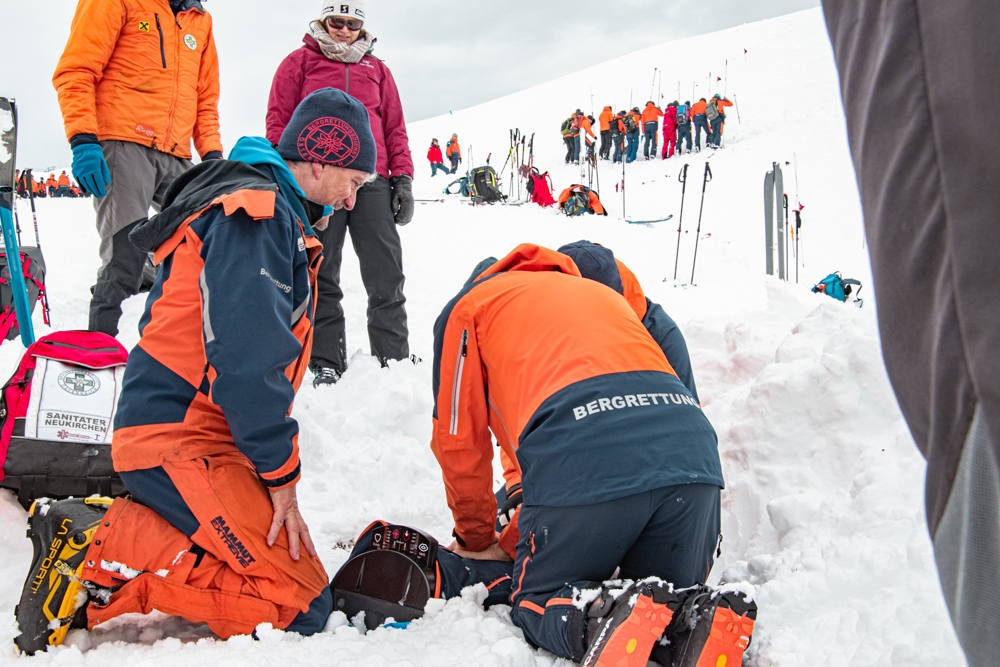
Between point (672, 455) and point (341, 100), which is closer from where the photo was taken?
point (672, 455)

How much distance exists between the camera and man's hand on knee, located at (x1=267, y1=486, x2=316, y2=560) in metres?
1.83

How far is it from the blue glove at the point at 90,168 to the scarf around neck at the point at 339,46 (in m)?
1.31

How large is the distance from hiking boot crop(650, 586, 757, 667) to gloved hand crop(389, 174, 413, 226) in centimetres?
298

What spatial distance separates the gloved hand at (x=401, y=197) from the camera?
3.89 meters

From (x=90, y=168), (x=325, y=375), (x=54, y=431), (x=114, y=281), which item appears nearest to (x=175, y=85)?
(x=90, y=168)

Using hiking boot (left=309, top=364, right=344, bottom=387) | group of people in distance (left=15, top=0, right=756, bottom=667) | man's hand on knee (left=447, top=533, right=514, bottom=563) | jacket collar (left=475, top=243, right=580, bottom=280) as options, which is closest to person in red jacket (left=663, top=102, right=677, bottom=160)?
hiking boot (left=309, top=364, right=344, bottom=387)

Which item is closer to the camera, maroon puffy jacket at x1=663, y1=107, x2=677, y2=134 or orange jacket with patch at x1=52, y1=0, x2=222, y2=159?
orange jacket with patch at x1=52, y1=0, x2=222, y2=159

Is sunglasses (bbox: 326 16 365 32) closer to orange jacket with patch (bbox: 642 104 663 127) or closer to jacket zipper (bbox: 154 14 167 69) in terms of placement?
jacket zipper (bbox: 154 14 167 69)

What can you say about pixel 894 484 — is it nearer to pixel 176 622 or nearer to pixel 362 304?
pixel 176 622

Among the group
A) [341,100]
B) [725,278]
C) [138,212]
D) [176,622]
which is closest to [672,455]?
[176,622]

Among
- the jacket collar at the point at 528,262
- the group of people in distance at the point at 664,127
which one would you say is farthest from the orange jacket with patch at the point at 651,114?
the jacket collar at the point at 528,262

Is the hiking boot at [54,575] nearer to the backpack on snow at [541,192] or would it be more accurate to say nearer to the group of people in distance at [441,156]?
the backpack on snow at [541,192]

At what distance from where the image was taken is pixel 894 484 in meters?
1.77

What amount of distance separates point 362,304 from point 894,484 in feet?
13.9
